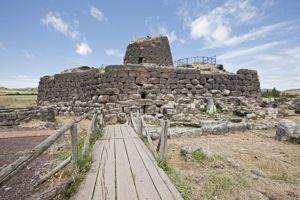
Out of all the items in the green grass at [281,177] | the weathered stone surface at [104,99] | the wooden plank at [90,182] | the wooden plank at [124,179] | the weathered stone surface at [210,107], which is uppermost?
the weathered stone surface at [104,99]

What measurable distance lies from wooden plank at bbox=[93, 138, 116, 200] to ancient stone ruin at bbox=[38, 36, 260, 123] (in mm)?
7067

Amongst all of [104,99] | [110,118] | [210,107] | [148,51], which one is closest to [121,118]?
[110,118]

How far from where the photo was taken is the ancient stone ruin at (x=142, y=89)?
42.0 feet

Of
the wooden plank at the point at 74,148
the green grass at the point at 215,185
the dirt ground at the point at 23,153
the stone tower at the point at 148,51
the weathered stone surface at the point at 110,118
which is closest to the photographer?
the green grass at the point at 215,185

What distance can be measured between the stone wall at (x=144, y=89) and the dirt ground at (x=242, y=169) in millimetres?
5441

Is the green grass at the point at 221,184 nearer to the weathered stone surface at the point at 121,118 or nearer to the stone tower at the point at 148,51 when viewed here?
the weathered stone surface at the point at 121,118

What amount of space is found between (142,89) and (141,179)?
9.49 m

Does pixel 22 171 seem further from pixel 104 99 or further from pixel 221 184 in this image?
pixel 104 99

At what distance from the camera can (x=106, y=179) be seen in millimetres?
3926

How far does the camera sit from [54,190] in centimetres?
306

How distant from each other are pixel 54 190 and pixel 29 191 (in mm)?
1780

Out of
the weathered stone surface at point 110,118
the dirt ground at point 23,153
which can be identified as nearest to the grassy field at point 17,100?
the weathered stone surface at point 110,118

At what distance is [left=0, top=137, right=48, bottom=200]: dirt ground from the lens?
444 cm

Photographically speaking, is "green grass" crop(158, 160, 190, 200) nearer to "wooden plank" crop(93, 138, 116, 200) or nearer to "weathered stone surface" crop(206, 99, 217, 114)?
"wooden plank" crop(93, 138, 116, 200)
